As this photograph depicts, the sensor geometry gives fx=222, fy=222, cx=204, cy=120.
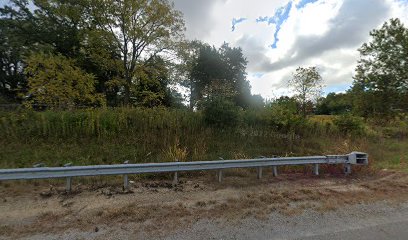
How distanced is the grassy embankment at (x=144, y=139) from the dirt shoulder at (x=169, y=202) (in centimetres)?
210

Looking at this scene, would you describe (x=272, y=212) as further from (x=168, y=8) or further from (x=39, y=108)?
(x=168, y=8)

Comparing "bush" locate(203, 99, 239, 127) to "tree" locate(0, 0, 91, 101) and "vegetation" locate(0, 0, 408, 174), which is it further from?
"tree" locate(0, 0, 91, 101)

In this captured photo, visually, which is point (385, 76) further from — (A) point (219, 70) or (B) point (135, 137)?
(A) point (219, 70)

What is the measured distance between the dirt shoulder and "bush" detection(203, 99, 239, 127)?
455cm

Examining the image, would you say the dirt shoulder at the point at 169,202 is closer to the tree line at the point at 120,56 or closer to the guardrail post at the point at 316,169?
the guardrail post at the point at 316,169

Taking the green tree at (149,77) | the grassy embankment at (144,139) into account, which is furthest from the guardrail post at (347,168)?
the green tree at (149,77)

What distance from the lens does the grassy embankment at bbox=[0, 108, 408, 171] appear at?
7816 millimetres

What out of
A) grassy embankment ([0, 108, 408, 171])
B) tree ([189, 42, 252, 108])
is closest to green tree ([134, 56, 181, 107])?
grassy embankment ([0, 108, 408, 171])

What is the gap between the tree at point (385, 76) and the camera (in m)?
17.0

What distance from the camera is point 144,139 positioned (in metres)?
9.15

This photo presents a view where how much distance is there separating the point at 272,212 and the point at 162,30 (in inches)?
720

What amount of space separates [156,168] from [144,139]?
4.03 m

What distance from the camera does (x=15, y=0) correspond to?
82.4 ft

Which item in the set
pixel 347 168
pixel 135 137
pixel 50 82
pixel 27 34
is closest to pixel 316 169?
pixel 347 168
